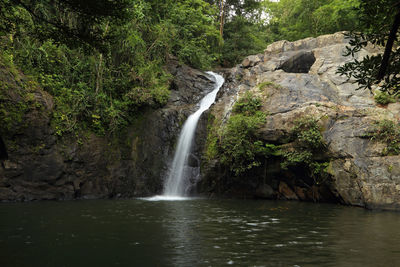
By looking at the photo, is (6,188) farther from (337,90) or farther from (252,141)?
(337,90)

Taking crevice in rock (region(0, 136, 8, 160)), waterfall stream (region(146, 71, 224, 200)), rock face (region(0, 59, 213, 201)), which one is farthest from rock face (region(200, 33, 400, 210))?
crevice in rock (region(0, 136, 8, 160))

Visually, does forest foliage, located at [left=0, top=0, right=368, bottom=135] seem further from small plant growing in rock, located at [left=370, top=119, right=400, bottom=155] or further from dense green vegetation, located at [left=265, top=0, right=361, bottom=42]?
small plant growing in rock, located at [left=370, top=119, right=400, bottom=155]

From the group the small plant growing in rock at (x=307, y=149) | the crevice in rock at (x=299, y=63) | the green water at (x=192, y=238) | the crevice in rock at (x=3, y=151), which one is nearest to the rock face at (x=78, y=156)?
the crevice in rock at (x=3, y=151)

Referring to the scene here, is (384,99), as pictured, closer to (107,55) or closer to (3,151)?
(107,55)

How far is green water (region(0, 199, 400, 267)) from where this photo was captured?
4.39 metres

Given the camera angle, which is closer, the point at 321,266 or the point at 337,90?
the point at 321,266

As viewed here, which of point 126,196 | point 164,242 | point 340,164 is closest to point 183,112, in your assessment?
point 126,196

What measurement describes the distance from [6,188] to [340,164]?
11745 millimetres

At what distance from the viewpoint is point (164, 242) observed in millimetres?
5320

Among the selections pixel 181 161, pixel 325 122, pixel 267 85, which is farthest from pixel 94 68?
pixel 325 122

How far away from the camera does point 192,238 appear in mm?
5680

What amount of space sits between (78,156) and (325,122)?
9896 millimetres

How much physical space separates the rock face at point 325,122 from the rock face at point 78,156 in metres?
2.42

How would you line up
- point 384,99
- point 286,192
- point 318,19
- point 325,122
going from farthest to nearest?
1. point 318,19
2. point 384,99
3. point 286,192
4. point 325,122
